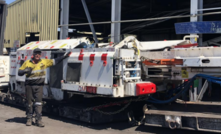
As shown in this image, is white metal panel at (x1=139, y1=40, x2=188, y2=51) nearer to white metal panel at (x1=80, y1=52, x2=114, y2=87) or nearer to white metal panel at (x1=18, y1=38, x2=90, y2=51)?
white metal panel at (x1=80, y1=52, x2=114, y2=87)

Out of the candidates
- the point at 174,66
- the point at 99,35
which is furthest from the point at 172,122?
the point at 99,35

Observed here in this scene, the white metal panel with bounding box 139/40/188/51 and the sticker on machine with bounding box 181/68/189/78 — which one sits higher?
the white metal panel with bounding box 139/40/188/51

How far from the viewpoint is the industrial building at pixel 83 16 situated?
12812mm

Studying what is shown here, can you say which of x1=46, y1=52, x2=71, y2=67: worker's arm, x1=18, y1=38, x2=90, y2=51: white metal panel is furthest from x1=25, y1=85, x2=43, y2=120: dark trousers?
x1=18, y1=38, x2=90, y2=51: white metal panel

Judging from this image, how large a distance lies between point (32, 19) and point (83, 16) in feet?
15.2

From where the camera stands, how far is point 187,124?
18.7ft

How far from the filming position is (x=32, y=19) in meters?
14.5

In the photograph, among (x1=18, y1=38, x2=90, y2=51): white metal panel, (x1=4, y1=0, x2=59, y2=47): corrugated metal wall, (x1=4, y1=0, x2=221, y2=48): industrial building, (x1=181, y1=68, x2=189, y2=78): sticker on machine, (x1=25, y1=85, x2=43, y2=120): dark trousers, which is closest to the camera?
(x1=181, y1=68, x2=189, y2=78): sticker on machine

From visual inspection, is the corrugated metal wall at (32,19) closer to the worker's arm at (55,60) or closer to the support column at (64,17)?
the support column at (64,17)

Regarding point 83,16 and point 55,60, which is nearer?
point 55,60

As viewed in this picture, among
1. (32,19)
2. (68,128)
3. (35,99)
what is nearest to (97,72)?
(68,128)

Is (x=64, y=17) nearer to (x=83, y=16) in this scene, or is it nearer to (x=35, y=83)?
(x=83, y=16)

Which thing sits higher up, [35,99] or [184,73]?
[184,73]

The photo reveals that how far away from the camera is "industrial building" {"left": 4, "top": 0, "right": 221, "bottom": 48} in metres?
12.8
